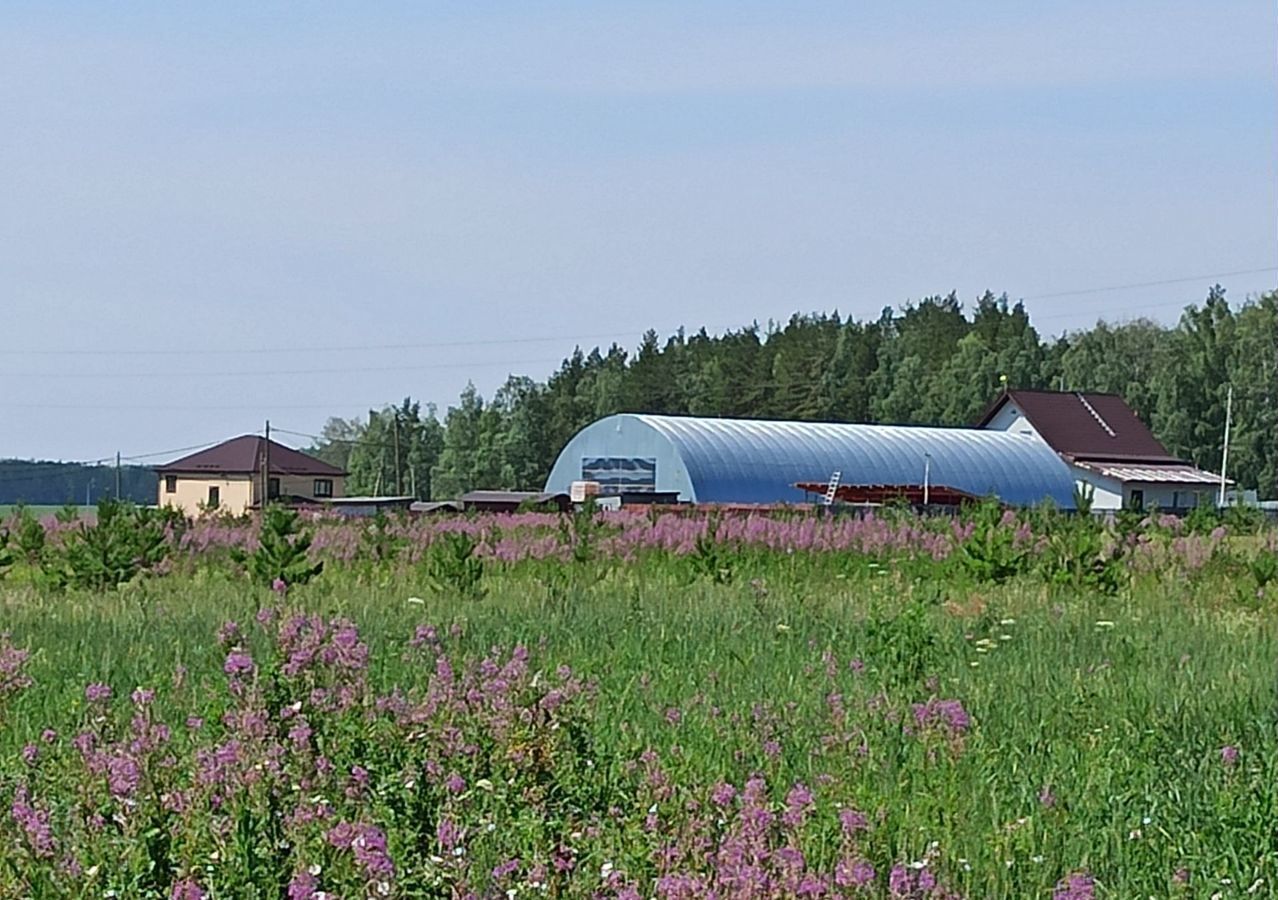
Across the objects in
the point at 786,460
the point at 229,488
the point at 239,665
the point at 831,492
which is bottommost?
the point at 239,665

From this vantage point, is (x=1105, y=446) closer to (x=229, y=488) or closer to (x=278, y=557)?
(x=229, y=488)

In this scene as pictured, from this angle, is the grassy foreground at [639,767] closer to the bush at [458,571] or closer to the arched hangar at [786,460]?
the bush at [458,571]

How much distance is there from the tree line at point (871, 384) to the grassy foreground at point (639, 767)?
71.2 metres

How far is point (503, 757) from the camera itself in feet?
16.5

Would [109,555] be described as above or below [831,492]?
below

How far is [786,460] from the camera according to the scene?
50344 millimetres

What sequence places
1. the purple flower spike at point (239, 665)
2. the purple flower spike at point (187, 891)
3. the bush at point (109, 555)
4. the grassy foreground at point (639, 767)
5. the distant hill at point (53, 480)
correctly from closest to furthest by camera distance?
the purple flower spike at point (187, 891)
the grassy foreground at point (639, 767)
the purple flower spike at point (239, 665)
the bush at point (109, 555)
the distant hill at point (53, 480)

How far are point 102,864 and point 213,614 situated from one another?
8005mm

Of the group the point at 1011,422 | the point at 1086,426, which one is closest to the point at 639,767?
the point at 1011,422

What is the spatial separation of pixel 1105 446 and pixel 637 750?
6313 cm

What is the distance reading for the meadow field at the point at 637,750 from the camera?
4.23 meters

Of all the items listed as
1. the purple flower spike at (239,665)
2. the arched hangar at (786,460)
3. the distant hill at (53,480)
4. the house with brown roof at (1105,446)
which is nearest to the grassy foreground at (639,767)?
the purple flower spike at (239,665)

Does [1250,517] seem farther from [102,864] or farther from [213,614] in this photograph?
[102,864]

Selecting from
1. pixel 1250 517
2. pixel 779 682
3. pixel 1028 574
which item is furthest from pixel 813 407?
pixel 779 682
